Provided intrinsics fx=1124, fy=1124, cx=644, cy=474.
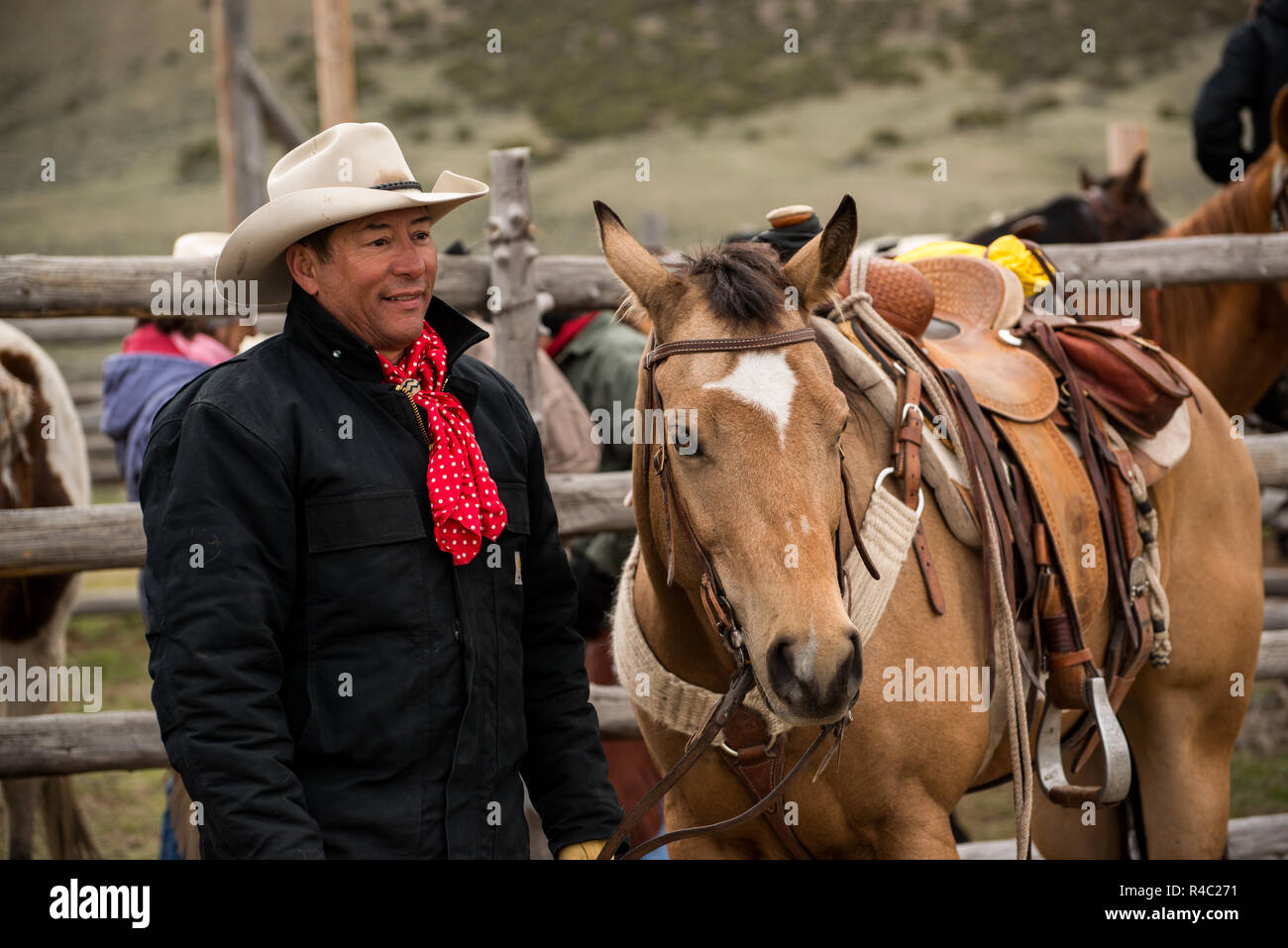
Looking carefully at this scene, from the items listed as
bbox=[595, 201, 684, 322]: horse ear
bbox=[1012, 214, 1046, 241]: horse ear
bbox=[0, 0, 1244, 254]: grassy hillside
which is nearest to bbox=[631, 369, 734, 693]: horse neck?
bbox=[595, 201, 684, 322]: horse ear

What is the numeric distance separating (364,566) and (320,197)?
635 millimetres

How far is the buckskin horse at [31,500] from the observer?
441 centimetres

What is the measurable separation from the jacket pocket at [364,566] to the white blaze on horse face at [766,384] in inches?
23.3

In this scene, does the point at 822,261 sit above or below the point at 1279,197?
below

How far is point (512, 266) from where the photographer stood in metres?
3.91

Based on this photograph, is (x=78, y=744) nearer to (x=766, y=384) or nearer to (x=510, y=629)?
(x=510, y=629)

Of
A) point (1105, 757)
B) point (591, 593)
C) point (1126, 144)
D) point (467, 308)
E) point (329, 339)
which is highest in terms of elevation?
point (1126, 144)

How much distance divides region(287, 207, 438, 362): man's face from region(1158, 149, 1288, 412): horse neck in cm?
387

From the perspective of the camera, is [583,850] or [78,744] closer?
[583,850]

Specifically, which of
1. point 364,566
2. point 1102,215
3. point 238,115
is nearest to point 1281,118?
point 1102,215

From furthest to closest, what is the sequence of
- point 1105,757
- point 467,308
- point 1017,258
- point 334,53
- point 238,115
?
point 238,115
point 334,53
point 467,308
point 1017,258
point 1105,757

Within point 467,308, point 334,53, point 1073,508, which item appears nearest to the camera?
point 1073,508

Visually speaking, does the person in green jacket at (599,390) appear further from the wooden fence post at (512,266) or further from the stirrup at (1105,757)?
the stirrup at (1105,757)

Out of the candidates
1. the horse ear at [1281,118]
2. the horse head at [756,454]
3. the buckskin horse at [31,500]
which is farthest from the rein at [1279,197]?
the buckskin horse at [31,500]
